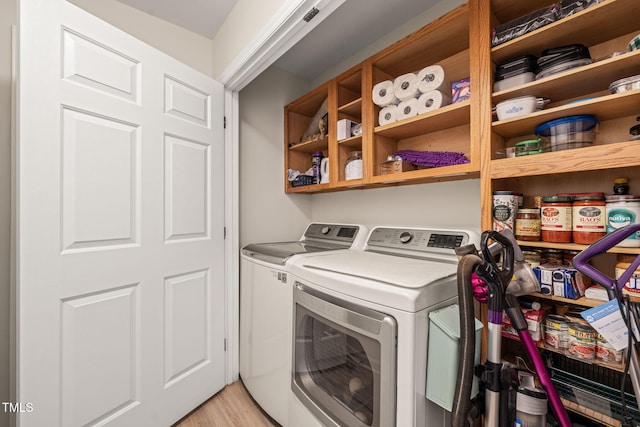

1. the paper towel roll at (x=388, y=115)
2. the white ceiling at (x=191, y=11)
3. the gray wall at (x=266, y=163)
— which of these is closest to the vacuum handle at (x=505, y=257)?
the paper towel roll at (x=388, y=115)

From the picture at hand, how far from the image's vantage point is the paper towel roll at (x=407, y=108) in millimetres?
1461

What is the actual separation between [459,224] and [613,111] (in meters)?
0.76

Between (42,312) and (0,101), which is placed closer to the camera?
Result: (42,312)

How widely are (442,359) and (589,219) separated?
28.2 inches

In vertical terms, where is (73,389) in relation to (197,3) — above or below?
below

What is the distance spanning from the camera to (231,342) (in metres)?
1.91

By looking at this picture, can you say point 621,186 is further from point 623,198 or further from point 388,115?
point 388,115

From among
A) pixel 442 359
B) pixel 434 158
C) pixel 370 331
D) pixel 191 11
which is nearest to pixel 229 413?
pixel 370 331

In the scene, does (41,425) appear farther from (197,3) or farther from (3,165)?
(197,3)

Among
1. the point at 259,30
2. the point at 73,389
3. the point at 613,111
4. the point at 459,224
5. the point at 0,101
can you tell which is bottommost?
the point at 73,389

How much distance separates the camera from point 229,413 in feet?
5.38

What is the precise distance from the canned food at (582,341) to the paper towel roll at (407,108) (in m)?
1.14

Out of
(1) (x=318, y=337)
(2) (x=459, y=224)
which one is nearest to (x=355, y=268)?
(1) (x=318, y=337)

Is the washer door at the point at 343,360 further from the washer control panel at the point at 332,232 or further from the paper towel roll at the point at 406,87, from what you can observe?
the paper towel roll at the point at 406,87
